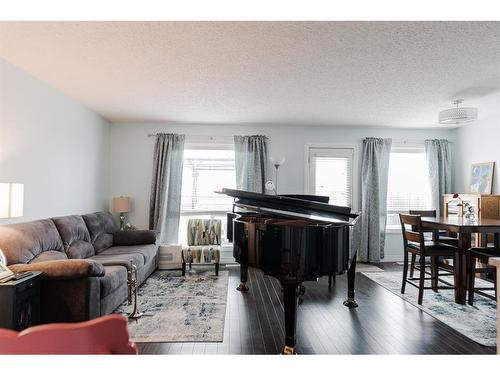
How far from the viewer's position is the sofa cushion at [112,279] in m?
2.68

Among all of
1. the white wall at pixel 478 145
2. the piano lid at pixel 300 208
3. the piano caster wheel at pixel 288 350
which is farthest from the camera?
the white wall at pixel 478 145

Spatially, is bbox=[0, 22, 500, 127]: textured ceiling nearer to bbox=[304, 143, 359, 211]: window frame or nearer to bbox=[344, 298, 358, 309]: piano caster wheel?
bbox=[304, 143, 359, 211]: window frame

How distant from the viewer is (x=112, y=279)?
283 centimetres

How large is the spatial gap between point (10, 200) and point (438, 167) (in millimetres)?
6396

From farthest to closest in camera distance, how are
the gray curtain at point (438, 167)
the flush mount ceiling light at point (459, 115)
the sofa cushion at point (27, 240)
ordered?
1. the gray curtain at point (438, 167)
2. the flush mount ceiling light at point (459, 115)
3. the sofa cushion at point (27, 240)

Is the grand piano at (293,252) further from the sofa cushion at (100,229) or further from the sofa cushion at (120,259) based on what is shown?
the sofa cushion at (100,229)

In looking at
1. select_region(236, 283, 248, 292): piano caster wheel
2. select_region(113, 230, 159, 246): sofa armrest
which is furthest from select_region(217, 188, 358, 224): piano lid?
select_region(113, 230, 159, 246): sofa armrest

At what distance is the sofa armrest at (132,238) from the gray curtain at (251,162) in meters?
1.74

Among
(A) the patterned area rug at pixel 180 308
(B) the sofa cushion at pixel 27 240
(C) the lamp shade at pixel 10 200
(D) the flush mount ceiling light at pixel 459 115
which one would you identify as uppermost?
(D) the flush mount ceiling light at pixel 459 115

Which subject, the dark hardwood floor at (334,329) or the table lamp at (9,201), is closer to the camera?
the table lamp at (9,201)

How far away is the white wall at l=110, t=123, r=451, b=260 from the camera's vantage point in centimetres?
537

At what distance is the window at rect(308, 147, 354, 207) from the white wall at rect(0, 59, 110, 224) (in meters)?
3.80

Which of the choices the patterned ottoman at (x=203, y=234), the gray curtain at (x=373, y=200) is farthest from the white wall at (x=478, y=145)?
the patterned ottoman at (x=203, y=234)

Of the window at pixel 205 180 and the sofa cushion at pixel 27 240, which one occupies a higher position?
the window at pixel 205 180
